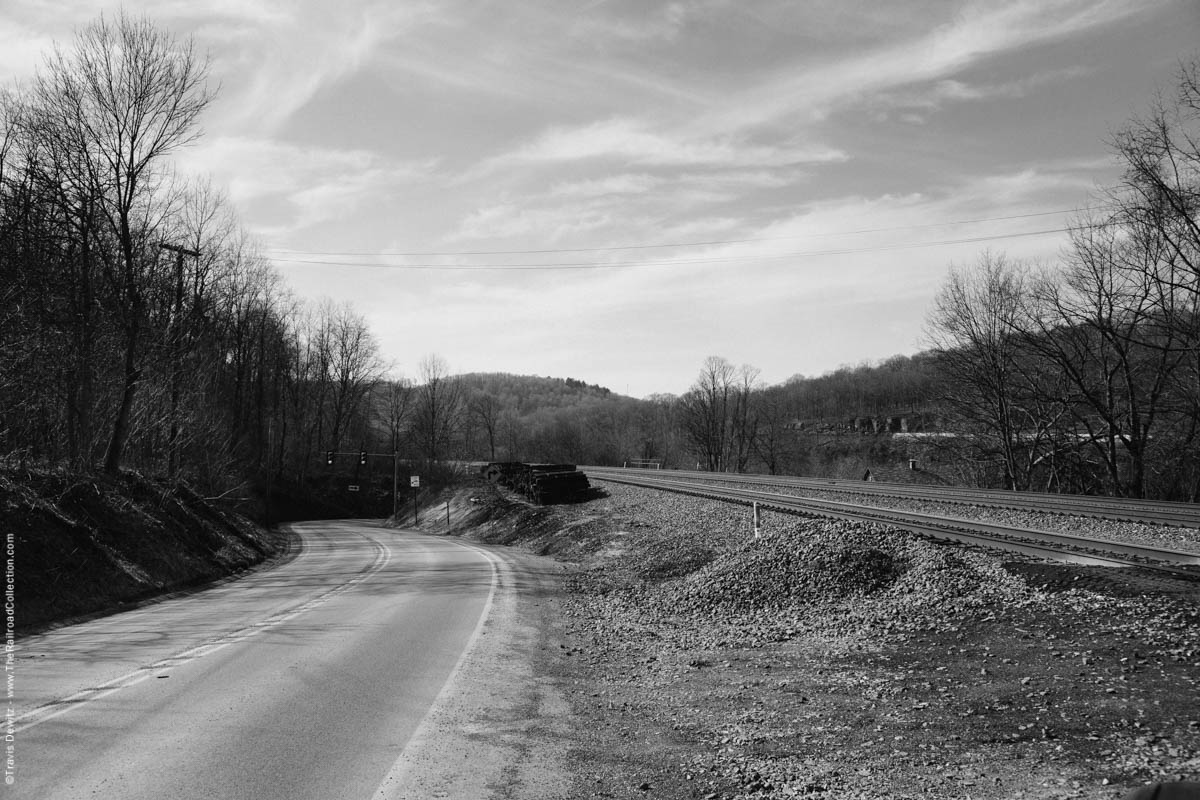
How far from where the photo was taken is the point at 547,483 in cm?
3828

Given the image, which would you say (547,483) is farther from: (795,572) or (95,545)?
(795,572)

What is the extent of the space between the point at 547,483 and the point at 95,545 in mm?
23190

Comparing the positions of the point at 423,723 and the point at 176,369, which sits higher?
the point at 176,369

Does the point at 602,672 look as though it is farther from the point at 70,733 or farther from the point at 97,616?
the point at 97,616

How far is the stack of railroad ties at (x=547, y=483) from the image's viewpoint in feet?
124

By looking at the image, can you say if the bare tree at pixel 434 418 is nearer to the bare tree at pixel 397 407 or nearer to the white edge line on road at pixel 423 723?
the bare tree at pixel 397 407

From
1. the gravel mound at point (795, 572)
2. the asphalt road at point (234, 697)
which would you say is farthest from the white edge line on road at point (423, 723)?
the gravel mound at point (795, 572)

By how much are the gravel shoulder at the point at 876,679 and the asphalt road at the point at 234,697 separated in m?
1.52

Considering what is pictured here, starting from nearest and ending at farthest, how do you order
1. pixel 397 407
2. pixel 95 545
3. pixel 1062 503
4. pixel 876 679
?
pixel 876 679
pixel 95 545
pixel 1062 503
pixel 397 407

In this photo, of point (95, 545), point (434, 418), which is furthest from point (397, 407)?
point (95, 545)

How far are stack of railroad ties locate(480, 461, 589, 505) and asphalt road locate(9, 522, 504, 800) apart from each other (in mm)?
22716

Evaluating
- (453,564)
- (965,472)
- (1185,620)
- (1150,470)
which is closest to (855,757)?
(1185,620)

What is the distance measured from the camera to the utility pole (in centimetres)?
3067

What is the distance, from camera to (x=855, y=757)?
5715 mm
